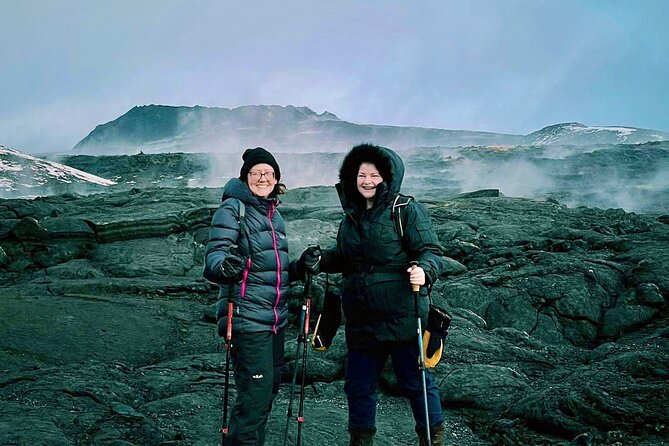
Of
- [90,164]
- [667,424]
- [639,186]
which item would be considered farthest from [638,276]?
[90,164]

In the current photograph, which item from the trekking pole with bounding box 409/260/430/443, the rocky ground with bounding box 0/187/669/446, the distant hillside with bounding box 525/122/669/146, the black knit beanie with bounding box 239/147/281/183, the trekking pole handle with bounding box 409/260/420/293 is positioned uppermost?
the distant hillside with bounding box 525/122/669/146

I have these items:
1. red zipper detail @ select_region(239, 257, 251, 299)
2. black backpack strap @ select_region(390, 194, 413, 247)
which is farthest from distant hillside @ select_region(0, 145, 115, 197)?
black backpack strap @ select_region(390, 194, 413, 247)

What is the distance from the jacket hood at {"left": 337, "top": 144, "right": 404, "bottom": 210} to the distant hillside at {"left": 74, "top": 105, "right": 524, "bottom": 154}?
7650 centimetres

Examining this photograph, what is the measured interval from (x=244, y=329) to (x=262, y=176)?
1.12 meters

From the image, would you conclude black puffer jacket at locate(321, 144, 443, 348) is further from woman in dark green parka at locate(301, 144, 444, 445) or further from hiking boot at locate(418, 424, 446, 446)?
hiking boot at locate(418, 424, 446, 446)

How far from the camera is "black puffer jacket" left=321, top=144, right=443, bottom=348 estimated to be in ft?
12.7

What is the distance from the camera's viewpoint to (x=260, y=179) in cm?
400

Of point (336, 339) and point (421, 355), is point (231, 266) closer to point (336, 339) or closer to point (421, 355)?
point (421, 355)

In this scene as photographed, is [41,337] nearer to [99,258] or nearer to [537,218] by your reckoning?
[99,258]

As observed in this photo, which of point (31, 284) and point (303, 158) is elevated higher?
point (303, 158)

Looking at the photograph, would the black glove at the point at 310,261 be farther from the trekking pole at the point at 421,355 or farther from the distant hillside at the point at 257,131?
the distant hillside at the point at 257,131

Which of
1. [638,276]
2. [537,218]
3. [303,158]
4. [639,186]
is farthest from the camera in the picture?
[303,158]

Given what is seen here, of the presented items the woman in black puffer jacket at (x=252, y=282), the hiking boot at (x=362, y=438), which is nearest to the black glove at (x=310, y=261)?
the woman in black puffer jacket at (x=252, y=282)

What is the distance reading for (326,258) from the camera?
4.22 meters
